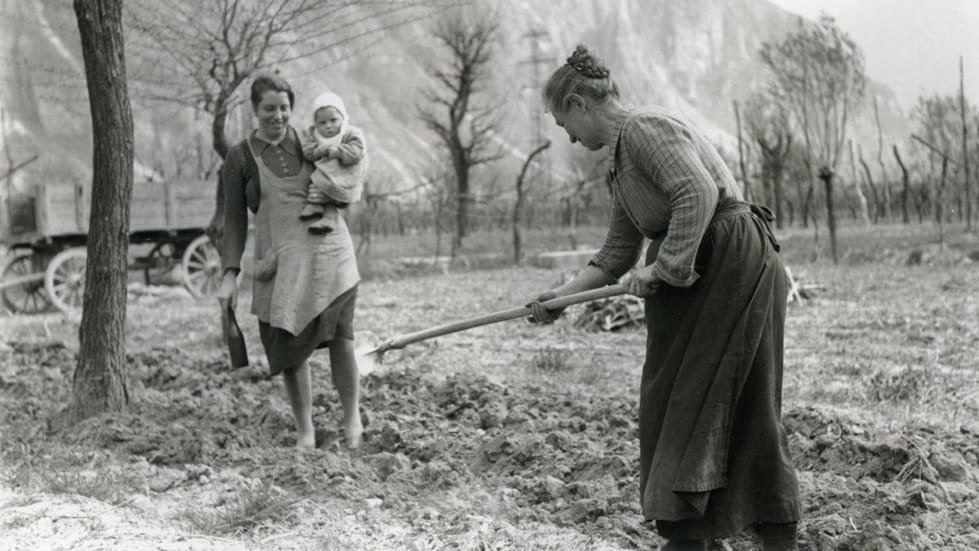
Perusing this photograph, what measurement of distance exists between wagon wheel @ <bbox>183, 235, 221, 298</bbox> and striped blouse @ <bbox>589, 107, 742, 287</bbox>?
1018 cm

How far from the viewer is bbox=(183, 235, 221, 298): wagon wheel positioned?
12.0 metres

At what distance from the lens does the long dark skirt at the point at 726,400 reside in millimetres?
2262

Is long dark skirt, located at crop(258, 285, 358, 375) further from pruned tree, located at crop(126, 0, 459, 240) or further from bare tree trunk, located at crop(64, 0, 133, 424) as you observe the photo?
pruned tree, located at crop(126, 0, 459, 240)

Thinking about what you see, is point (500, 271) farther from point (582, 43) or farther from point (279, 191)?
point (582, 43)

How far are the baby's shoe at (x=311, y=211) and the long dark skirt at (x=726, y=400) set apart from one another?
1923 millimetres

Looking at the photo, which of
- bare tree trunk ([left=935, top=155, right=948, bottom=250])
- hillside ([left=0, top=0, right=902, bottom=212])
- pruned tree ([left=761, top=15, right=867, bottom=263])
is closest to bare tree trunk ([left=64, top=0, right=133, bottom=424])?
bare tree trunk ([left=935, top=155, right=948, bottom=250])

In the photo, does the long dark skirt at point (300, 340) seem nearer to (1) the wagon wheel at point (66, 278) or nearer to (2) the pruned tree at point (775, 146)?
(1) the wagon wheel at point (66, 278)

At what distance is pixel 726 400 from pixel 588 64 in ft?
3.19

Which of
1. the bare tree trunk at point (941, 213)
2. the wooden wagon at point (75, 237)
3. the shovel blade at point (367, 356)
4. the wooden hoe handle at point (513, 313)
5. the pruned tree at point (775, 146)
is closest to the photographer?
the wooden hoe handle at point (513, 313)

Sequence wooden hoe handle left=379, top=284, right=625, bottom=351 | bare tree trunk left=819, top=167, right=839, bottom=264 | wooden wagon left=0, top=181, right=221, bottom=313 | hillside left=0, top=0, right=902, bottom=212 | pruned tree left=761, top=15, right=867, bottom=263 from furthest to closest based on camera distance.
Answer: hillside left=0, top=0, right=902, bottom=212 < pruned tree left=761, top=15, right=867, bottom=263 < bare tree trunk left=819, top=167, right=839, bottom=264 < wooden wagon left=0, top=181, right=221, bottom=313 < wooden hoe handle left=379, top=284, right=625, bottom=351

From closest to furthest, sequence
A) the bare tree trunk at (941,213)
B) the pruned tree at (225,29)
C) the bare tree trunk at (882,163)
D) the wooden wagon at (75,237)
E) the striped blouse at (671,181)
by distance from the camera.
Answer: the striped blouse at (671,181)
the pruned tree at (225,29)
the wooden wagon at (75,237)
the bare tree trunk at (941,213)
the bare tree trunk at (882,163)

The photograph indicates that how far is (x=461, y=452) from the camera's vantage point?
3758 mm

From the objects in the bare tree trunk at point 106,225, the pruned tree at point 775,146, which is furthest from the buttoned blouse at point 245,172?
the pruned tree at point 775,146

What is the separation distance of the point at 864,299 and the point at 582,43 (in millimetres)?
7364
